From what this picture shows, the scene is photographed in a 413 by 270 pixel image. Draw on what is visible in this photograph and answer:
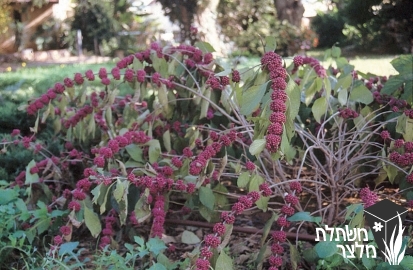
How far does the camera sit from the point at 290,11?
15508 mm

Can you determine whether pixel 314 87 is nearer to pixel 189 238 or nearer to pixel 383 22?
pixel 189 238

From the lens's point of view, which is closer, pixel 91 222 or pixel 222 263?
pixel 222 263

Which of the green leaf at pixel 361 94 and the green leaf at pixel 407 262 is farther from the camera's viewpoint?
the green leaf at pixel 361 94

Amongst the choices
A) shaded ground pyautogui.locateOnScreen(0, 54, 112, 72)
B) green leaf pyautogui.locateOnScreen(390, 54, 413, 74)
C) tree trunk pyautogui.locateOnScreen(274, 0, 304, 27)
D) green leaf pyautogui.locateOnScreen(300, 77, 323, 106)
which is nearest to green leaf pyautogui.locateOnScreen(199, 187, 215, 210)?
green leaf pyautogui.locateOnScreen(300, 77, 323, 106)

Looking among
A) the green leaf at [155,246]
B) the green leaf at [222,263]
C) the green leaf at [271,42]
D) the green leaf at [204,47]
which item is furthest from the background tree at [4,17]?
the green leaf at [222,263]

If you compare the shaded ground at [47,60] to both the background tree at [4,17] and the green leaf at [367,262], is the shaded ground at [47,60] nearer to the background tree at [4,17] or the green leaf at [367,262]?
the background tree at [4,17]

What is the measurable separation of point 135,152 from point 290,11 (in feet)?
45.6

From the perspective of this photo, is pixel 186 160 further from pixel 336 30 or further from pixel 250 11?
pixel 336 30

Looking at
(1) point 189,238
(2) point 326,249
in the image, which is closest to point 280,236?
(2) point 326,249

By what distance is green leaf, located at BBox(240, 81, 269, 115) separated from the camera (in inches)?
63.7

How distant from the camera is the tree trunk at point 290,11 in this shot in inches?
607

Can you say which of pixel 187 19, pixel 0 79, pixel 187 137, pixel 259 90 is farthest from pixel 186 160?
pixel 187 19

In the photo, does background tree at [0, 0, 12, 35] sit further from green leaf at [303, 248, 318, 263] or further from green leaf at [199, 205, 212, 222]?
green leaf at [303, 248, 318, 263]

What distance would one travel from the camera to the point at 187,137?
2.69 m
